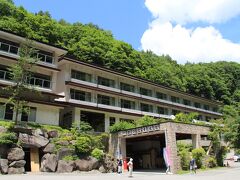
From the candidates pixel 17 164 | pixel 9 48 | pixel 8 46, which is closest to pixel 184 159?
pixel 17 164

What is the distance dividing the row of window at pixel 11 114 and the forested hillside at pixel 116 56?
15055mm

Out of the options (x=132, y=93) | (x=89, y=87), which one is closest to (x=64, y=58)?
(x=89, y=87)

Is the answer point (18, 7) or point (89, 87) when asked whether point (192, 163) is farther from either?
point (18, 7)

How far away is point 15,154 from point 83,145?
6834mm

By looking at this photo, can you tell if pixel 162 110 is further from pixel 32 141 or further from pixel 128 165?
pixel 32 141

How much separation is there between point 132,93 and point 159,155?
39.6ft

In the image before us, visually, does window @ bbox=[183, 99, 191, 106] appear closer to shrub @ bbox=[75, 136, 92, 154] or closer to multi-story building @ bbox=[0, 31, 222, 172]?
multi-story building @ bbox=[0, 31, 222, 172]

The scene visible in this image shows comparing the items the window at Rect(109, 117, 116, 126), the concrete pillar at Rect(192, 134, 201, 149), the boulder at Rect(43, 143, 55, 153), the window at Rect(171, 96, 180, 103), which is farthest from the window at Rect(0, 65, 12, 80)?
the window at Rect(171, 96, 180, 103)

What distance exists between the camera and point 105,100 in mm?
45062

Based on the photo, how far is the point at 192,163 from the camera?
2812cm

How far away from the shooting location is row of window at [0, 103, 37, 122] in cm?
3095

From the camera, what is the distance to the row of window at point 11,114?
3095 centimetres

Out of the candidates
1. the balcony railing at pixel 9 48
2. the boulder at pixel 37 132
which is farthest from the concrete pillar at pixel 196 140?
the balcony railing at pixel 9 48

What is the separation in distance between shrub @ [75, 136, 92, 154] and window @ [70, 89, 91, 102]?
37.0ft
